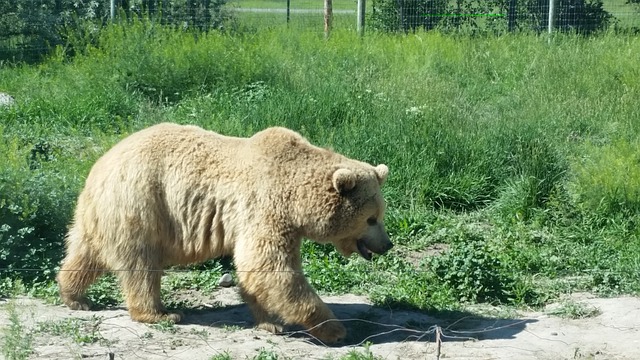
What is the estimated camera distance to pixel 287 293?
6598 millimetres

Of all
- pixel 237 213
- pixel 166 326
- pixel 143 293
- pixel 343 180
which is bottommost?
pixel 166 326

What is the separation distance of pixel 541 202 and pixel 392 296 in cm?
297

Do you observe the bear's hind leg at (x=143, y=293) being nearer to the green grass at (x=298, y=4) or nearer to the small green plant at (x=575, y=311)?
the small green plant at (x=575, y=311)

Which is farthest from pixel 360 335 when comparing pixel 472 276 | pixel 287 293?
pixel 472 276

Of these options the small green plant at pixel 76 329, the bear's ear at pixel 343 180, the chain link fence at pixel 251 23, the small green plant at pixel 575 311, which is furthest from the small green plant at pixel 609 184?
the chain link fence at pixel 251 23

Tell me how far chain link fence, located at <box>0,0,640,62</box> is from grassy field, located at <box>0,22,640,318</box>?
83 cm

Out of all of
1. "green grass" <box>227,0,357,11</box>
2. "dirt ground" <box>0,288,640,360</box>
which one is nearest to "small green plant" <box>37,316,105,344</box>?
"dirt ground" <box>0,288,640,360</box>

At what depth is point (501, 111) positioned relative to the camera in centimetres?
1248

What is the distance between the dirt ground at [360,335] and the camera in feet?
20.8

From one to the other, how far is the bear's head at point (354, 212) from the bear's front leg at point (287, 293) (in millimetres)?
376

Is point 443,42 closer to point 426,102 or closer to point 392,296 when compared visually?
point 426,102

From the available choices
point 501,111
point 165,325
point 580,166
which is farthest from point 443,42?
point 165,325

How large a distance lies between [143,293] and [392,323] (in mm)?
1844

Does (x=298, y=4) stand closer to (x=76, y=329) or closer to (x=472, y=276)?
(x=472, y=276)
